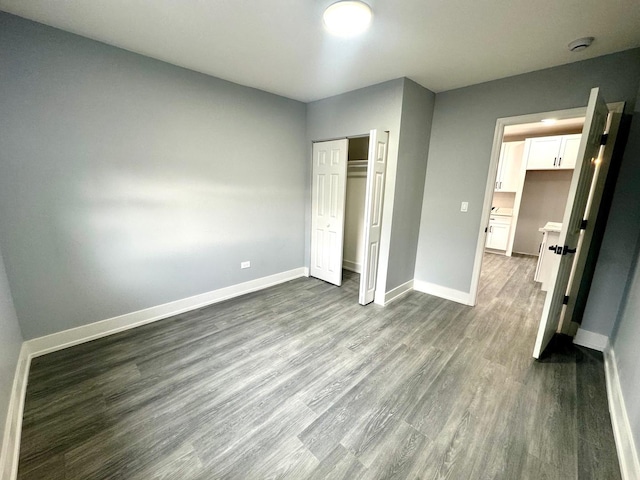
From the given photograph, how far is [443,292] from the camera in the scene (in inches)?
132

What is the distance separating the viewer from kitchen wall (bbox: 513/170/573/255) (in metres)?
5.05

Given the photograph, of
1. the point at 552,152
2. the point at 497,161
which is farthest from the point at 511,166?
the point at 497,161

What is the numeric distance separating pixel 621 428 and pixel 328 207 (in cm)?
309

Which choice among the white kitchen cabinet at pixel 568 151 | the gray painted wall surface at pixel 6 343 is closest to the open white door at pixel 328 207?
the gray painted wall surface at pixel 6 343

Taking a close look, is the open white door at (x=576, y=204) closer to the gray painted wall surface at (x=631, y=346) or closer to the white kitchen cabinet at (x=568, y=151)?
the gray painted wall surface at (x=631, y=346)

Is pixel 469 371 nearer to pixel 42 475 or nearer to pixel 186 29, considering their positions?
pixel 42 475

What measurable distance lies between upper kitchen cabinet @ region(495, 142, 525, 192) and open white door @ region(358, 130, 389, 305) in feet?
12.8

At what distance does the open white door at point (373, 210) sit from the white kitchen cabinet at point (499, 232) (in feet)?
13.1

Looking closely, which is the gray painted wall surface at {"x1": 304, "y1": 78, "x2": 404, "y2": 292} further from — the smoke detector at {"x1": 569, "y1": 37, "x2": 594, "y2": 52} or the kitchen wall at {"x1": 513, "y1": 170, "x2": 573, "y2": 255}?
the kitchen wall at {"x1": 513, "y1": 170, "x2": 573, "y2": 255}

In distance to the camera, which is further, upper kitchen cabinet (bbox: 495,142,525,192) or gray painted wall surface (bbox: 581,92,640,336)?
upper kitchen cabinet (bbox: 495,142,525,192)

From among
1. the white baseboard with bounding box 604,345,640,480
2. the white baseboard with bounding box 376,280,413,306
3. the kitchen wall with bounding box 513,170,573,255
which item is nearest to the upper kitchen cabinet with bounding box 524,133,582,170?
the kitchen wall with bounding box 513,170,573,255

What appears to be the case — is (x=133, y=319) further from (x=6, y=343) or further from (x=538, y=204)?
(x=538, y=204)

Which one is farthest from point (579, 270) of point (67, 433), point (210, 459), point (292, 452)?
point (67, 433)

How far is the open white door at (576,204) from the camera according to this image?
71.1 inches
